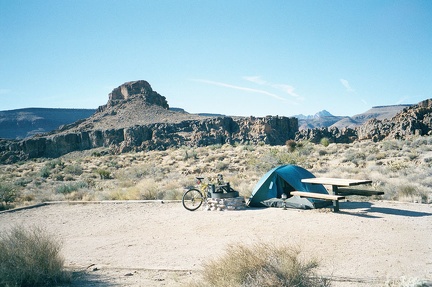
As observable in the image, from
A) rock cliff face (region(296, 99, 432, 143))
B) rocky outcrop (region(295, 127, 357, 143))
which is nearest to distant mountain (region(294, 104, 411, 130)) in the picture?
rocky outcrop (region(295, 127, 357, 143))

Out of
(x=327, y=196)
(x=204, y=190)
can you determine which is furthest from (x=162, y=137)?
(x=327, y=196)

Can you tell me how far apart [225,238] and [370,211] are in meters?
4.96

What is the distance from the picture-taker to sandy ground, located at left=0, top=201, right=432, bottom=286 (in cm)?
605

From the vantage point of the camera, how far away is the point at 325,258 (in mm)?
6555

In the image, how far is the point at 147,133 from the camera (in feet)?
233

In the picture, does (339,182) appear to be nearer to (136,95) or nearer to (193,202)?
(193,202)

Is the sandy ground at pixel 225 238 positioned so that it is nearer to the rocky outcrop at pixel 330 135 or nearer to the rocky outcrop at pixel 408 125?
the rocky outcrop at pixel 408 125

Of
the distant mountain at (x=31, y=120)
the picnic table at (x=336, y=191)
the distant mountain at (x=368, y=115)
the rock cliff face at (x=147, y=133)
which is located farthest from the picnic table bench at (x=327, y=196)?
the distant mountain at (x=368, y=115)

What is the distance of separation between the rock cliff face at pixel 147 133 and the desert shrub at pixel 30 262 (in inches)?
2202

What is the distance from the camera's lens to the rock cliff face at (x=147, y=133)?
6700 centimetres

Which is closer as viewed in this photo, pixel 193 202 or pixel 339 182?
pixel 339 182

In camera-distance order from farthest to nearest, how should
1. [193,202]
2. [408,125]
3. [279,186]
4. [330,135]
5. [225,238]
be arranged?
[330,135], [408,125], [193,202], [279,186], [225,238]

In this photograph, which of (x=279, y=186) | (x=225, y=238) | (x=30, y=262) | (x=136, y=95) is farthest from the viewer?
(x=136, y=95)

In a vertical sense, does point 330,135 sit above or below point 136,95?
below
